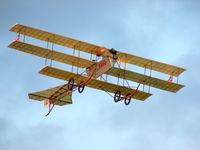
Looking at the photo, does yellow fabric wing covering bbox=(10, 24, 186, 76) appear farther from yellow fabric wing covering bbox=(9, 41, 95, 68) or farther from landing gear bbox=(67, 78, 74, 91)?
landing gear bbox=(67, 78, 74, 91)

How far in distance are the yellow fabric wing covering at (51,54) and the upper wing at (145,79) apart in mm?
2238

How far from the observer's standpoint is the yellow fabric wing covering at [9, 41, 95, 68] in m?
56.8

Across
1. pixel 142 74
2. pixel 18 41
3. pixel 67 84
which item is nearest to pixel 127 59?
pixel 142 74

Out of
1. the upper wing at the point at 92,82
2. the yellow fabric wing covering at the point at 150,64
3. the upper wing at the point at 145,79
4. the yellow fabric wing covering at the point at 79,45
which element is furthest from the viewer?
the yellow fabric wing covering at the point at 150,64

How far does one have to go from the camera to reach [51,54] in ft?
189

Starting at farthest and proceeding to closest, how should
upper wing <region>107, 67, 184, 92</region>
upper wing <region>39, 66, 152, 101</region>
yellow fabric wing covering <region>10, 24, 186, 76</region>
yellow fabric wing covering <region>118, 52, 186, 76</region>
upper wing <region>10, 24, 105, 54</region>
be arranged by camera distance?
yellow fabric wing covering <region>118, 52, 186, 76</region>, upper wing <region>107, 67, 184, 92</region>, yellow fabric wing covering <region>10, 24, 186, 76</region>, upper wing <region>10, 24, 105, 54</region>, upper wing <region>39, 66, 152, 101</region>

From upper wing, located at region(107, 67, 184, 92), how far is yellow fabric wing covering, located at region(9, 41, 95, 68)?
7.34 ft

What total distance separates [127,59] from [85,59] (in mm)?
3994

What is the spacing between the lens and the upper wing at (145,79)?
58469 mm

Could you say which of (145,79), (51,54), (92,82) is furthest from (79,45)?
(145,79)

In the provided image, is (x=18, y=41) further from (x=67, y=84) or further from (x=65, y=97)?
(x=65, y=97)

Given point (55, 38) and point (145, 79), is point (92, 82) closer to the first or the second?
point (55, 38)

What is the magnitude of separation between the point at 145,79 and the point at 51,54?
8.42 meters

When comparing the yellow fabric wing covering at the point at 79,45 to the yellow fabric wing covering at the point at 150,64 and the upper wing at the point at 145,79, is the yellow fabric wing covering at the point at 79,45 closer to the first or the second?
the yellow fabric wing covering at the point at 150,64
